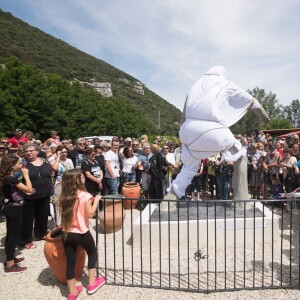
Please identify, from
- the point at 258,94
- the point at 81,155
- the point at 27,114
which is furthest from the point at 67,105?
the point at 258,94

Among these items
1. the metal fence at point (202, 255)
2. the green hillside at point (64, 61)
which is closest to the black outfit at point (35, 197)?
the metal fence at point (202, 255)

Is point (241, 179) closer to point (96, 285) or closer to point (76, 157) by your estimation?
point (96, 285)

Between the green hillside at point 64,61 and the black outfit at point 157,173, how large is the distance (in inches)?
1399

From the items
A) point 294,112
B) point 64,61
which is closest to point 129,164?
point 64,61

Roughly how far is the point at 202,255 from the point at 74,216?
7.79 feet

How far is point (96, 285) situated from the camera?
3.50 metres

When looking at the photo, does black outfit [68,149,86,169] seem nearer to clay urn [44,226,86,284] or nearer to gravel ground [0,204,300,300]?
gravel ground [0,204,300,300]

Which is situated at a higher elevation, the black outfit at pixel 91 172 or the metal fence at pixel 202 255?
the black outfit at pixel 91 172

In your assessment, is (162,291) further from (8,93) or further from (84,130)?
(84,130)

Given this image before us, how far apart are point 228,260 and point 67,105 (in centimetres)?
2776

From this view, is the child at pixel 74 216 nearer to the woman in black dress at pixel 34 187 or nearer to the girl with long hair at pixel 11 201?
the girl with long hair at pixel 11 201

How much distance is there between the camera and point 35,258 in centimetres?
450

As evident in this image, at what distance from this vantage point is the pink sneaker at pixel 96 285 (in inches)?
135

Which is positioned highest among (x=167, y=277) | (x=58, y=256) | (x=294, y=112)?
(x=294, y=112)
